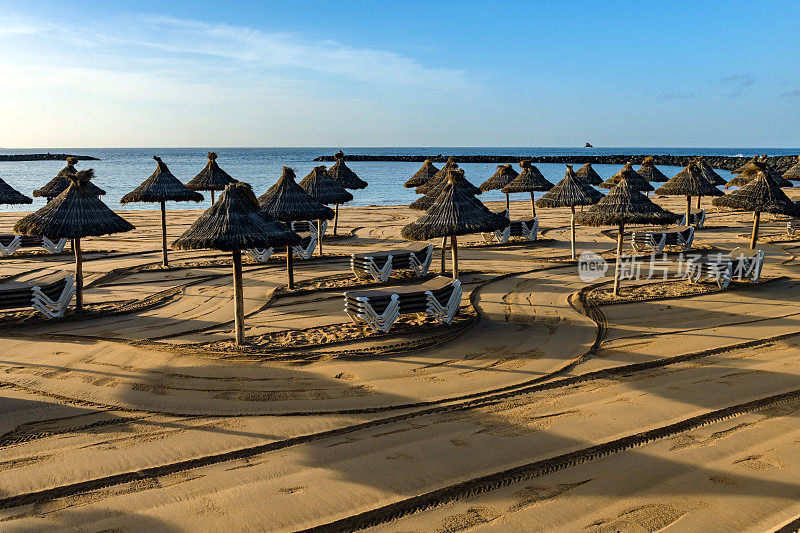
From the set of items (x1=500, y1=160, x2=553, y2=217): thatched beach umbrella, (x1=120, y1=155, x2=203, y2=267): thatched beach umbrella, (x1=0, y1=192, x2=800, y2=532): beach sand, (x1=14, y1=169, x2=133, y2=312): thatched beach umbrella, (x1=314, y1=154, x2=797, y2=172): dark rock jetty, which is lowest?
(x1=0, y1=192, x2=800, y2=532): beach sand

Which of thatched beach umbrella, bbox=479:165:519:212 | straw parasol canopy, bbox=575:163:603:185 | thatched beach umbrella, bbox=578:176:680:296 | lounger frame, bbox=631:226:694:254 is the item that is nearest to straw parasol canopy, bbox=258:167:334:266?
thatched beach umbrella, bbox=578:176:680:296

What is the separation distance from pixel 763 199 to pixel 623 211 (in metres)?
4.82

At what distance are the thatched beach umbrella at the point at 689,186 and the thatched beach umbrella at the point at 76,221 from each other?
17244 millimetres

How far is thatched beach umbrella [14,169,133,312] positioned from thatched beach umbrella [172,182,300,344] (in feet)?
10.7

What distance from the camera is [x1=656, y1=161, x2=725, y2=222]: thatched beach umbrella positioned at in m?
18.7

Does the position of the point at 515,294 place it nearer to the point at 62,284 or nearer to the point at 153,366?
the point at 153,366

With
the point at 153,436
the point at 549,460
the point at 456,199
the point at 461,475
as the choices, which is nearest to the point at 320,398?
the point at 153,436

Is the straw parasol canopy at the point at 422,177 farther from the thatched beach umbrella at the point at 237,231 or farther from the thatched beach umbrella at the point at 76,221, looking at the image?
the thatched beach umbrella at the point at 237,231

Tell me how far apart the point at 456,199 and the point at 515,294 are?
2582mm

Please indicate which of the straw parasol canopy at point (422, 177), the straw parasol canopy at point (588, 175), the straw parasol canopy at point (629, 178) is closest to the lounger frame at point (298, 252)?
the straw parasol canopy at point (629, 178)

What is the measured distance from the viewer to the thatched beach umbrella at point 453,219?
30.9 feet

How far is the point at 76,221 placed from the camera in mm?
9883

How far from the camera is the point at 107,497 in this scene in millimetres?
4383

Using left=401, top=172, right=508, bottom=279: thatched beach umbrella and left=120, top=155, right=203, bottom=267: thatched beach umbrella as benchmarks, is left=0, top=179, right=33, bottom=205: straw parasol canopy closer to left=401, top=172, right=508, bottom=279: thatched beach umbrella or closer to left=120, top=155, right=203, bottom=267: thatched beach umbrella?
left=120, top=155, right=203, bottom=267: thatched beach umbrella
